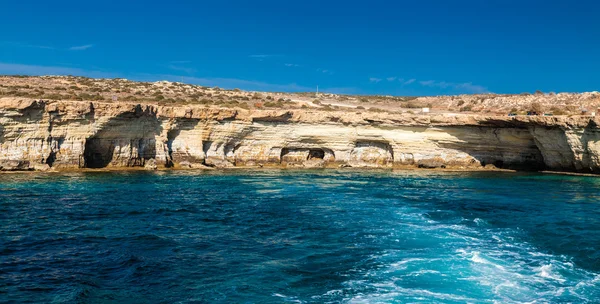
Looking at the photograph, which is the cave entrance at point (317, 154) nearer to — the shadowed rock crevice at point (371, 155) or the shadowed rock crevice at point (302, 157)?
the shadowed rock crevice at point (302, 157)

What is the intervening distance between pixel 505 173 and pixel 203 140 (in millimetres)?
24029

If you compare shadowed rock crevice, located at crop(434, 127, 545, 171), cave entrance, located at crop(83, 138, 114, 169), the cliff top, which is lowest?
cave entrance, located at crop(83, 138, 114, 169)

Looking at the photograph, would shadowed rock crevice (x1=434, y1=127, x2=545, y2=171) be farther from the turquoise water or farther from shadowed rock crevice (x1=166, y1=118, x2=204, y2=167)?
shadowed rock crevice (x1=166, y1=118, x2=204, y2=167)

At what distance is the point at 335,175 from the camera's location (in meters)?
36.2

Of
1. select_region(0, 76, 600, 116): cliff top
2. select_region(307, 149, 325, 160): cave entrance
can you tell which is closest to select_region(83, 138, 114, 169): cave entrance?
select_region(0, 76, 600, 116): cliff top

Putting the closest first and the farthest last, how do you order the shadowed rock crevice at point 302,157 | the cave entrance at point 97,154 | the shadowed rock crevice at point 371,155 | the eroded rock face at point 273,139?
the eroded rock face at point 273,139 < the cave entrance at point 97,154 < the shadowed rock crevice at point 302,157 < the shadowed rock crevice at point 371,155

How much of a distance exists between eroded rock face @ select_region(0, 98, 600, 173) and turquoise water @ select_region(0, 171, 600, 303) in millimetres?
5356

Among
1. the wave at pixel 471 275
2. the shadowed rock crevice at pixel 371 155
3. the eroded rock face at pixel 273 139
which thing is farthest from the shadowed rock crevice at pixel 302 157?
the wave at pixel 471 275

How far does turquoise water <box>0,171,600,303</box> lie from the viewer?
1153 cm

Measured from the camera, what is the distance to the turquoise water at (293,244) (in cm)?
1153

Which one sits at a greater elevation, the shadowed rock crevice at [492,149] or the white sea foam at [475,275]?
the shadowed rock crevice at [492,149]

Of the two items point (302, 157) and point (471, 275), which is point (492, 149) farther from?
point (471, 275)

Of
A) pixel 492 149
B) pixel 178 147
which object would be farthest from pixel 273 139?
pixel 492 149

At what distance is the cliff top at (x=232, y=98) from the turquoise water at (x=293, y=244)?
61.9 ft
